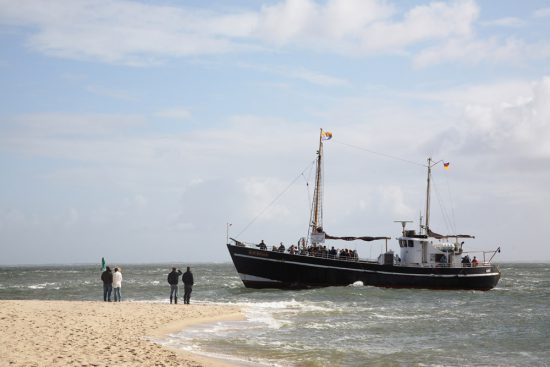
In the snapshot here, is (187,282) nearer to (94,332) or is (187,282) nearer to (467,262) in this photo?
(94,332)

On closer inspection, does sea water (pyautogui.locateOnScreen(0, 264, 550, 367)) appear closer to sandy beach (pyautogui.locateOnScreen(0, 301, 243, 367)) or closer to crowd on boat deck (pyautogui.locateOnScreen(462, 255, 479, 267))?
sandy beach (pyautogui.locateOnScreen(0, 301, 243, 367))

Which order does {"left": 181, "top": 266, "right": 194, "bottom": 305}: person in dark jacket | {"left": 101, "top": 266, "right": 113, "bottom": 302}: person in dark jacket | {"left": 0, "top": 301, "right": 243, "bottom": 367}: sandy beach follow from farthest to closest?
{"left": 181, "top": 266, "right": 194, "bottom": 305}: person in dark jacket, {"left": 101, "top": 266, "right": 113, "bottom": 302}: person in dark jacket, {"left": 0, "top": 301, "right": 243, "bottom": 367}: sandy beach

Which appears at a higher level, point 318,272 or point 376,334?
point 318,272

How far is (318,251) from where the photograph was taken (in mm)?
53156

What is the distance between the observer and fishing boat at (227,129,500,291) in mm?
51406

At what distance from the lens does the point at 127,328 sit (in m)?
22.2

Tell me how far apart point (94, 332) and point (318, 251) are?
112 feet

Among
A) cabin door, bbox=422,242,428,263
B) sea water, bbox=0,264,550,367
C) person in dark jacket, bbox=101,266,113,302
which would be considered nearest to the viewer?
sea water, bbox=0,264,550,367

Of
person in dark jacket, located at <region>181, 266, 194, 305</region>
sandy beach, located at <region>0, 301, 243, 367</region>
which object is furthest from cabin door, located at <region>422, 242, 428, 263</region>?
sandy beach, located at <region>0, 301, 243, 367</region>

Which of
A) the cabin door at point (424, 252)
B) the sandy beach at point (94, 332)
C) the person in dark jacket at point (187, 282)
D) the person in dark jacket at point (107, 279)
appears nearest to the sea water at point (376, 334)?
the sandy beach at point (94, 332)

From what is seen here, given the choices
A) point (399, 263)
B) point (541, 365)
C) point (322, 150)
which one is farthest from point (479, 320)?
point (322, 150)

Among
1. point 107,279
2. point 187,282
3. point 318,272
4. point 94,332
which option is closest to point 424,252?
point 318,272

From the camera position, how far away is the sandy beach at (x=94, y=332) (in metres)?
15.6

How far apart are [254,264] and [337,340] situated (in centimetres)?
2852
